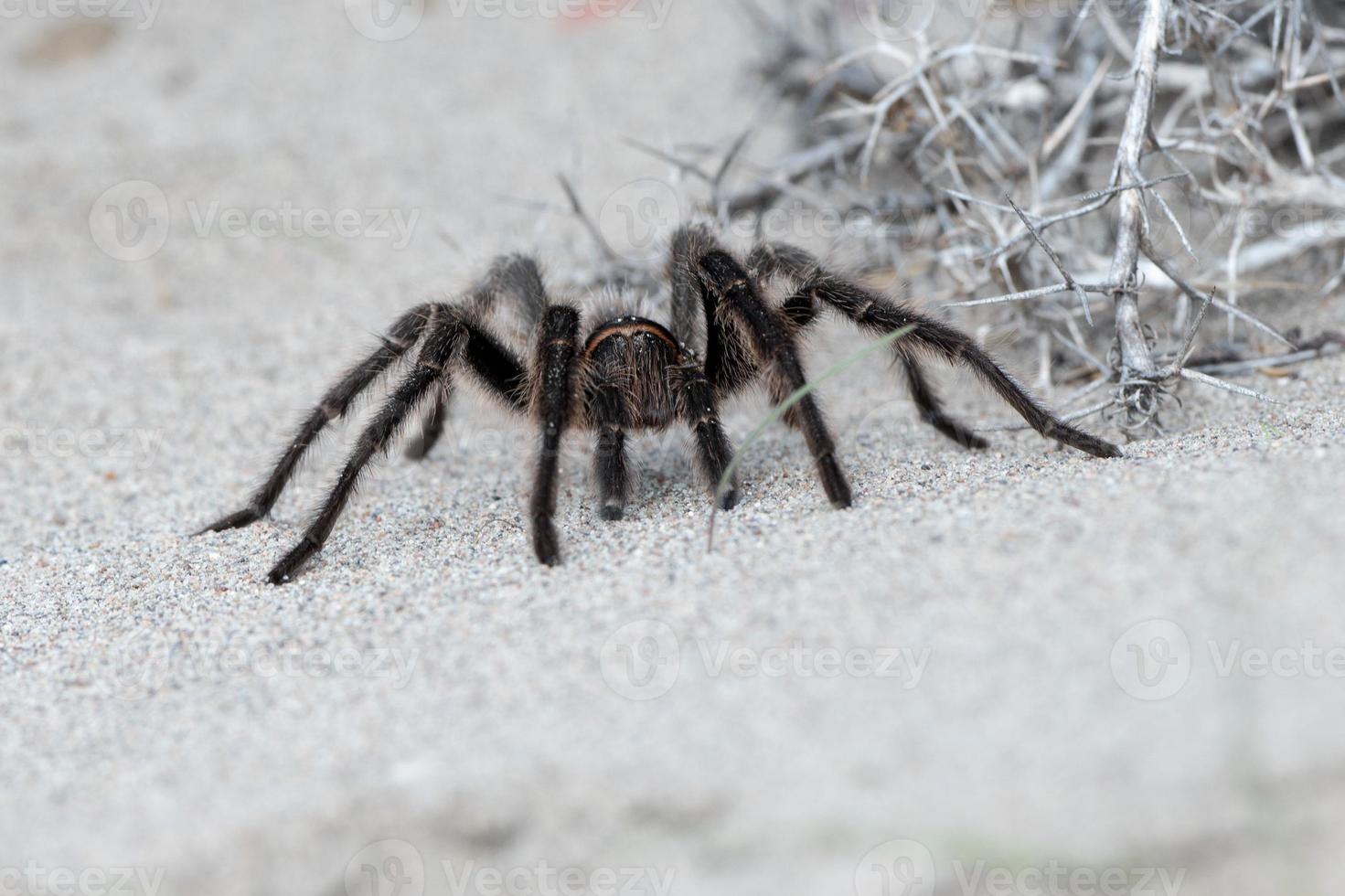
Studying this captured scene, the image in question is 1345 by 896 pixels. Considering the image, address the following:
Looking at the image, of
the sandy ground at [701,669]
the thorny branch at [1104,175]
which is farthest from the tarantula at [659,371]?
the thorny branch at [1104,175]

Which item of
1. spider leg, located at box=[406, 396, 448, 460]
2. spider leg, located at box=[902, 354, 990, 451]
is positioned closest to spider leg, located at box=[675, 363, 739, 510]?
spider leg, located at box=[902, 354, 990, 451]

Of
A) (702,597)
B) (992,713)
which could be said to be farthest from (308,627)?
(992,713)

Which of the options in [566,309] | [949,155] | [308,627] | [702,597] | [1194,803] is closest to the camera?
[1194,803]

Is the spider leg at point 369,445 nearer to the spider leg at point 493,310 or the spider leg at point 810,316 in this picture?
the spider leg at point 493,310

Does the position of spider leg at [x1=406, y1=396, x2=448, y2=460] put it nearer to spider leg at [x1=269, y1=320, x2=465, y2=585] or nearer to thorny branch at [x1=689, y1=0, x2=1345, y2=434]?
spider leg at [x1=269, y1=320, x2=465, y2=585]

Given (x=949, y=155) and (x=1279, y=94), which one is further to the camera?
(x=949, y=155)

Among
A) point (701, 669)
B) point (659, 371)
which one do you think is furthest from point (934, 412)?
point (701, 669)

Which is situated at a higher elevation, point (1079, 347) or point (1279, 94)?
point (1279, 94)

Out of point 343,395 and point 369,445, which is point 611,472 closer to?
point 369,445

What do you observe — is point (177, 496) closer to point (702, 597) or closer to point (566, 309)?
point (566, 309)
